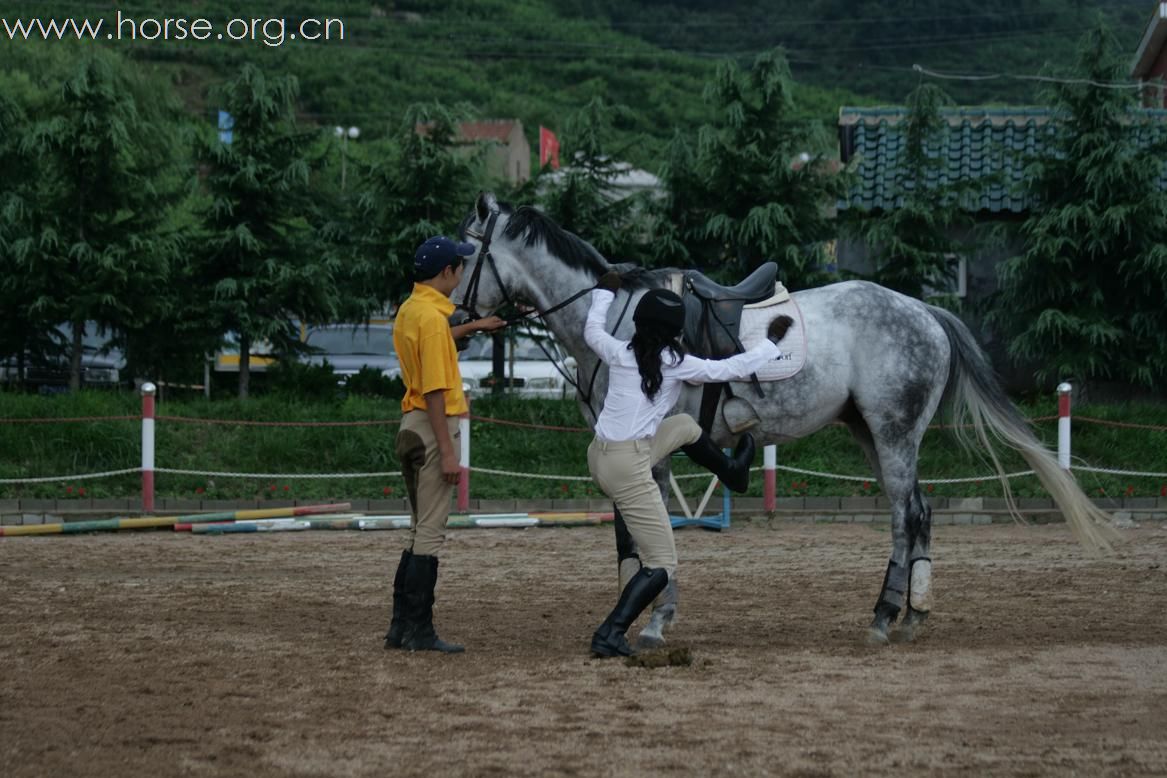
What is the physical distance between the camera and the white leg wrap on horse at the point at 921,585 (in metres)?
8.07

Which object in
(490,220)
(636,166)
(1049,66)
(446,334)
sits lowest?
(446,334)

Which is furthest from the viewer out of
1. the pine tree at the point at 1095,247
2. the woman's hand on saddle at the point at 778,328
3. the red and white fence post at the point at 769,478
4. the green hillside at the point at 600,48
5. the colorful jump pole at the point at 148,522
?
the green hillside at the point at 600,48

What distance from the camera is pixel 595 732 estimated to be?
5.48 meters

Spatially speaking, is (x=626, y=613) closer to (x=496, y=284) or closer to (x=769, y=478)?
(x=496, y=284)

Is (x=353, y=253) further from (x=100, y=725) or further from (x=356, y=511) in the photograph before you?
(x=100, y=725)

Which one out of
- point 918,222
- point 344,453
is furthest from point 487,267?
point 918,222

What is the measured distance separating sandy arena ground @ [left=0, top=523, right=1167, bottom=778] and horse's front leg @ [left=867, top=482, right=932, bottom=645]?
0.66 ft

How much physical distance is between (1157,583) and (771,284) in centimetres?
382

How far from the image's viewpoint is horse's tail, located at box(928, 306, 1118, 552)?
28.5 feet

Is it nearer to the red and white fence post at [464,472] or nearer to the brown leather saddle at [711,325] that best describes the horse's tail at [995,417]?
the brown leather saddle at [711,325]

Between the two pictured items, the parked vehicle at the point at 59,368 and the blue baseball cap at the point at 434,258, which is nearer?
the blue baseball cap at the point at 434,258

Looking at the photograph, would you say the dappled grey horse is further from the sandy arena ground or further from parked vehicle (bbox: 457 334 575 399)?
parked vehicle (bbox: 457 334 575 399)

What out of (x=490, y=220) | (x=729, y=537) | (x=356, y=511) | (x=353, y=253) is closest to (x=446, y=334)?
(x=490, y=220)

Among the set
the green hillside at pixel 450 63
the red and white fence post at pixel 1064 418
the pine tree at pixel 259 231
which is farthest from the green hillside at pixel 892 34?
the red and white fence post at pixel 1064 418
